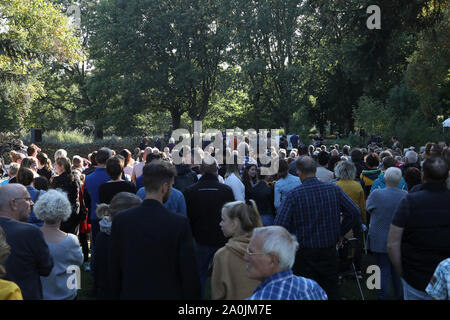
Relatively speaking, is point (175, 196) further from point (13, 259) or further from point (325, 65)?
point (325, 65)

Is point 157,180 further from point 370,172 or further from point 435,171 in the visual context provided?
point 370,172

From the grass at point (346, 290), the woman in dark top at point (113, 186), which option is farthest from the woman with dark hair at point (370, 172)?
the woman in dark top at point (113, 186)

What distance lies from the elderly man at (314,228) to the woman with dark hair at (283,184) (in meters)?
1.99

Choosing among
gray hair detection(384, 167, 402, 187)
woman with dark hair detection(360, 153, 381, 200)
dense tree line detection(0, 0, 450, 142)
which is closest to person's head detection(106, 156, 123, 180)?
gray hair detection(384, 167, 402, 187)

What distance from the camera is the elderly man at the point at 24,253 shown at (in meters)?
3.91

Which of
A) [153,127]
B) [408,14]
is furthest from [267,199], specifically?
[153,127]

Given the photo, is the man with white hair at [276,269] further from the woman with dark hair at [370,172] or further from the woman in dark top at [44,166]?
the woman in dark top at [44,166]

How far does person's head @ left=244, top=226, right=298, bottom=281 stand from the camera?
2926 mm

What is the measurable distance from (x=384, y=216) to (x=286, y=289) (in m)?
3.79

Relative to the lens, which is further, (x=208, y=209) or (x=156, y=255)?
(x=208, y=209)

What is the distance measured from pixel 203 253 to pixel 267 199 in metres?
1.55

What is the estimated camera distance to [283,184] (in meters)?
7.23

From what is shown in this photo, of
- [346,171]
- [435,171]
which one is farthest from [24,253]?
[346,171]

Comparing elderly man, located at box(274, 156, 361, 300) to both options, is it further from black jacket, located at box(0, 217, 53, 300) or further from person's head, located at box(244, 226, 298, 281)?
black jacket, located at box(0, 217, 53, 300)
